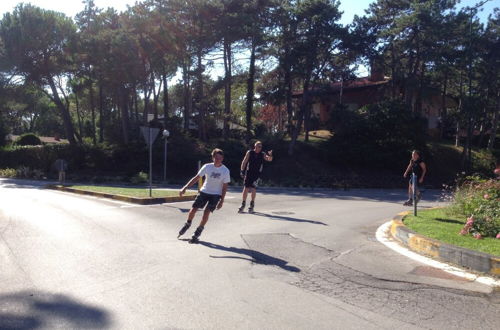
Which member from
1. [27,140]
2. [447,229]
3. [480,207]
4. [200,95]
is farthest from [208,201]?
[27,140]

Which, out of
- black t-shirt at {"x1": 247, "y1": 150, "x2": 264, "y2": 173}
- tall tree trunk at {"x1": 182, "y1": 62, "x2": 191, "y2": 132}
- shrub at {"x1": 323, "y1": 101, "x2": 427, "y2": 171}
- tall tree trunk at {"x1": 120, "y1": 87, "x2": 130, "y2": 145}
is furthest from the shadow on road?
tall tree trunk at {"x1": 120, "y1": 87, "x2": 130, "y2": 145}

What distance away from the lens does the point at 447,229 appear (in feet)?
29.0

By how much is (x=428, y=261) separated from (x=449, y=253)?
1.08 feet

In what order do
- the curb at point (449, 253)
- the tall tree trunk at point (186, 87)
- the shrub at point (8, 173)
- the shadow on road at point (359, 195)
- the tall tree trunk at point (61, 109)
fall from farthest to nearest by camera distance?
the tall tree trunk at point (61, 109)
the shrub at point (8, 173)
the tall tree trunk at point (186, 87)
the shadow on road at point (359, 195)
the curb at point (449, 253)

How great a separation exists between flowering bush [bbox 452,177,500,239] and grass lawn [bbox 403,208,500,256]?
0.70 ft

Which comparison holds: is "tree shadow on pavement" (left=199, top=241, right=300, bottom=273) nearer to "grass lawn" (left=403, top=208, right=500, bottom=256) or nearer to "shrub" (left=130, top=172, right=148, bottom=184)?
"grass lawn" (left=403, top=208, right=500, bottom=256)

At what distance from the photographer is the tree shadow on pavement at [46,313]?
4281 millimetres

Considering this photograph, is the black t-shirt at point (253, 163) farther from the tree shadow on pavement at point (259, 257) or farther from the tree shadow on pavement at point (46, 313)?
the tree shadow on pavement at point (46, 313)

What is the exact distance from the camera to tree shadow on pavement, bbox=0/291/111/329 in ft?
14.0

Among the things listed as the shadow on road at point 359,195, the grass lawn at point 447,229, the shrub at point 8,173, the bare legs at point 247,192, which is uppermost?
the bare legs at point 247,192

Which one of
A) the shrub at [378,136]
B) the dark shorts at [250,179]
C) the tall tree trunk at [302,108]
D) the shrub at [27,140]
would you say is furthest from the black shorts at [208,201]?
the shrub at [27,140]

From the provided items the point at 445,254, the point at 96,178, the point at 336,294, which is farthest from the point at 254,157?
the point at 96,178

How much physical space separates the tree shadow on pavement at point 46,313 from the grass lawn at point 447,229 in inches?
215

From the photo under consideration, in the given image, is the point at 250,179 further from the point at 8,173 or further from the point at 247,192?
the point at 8,173
